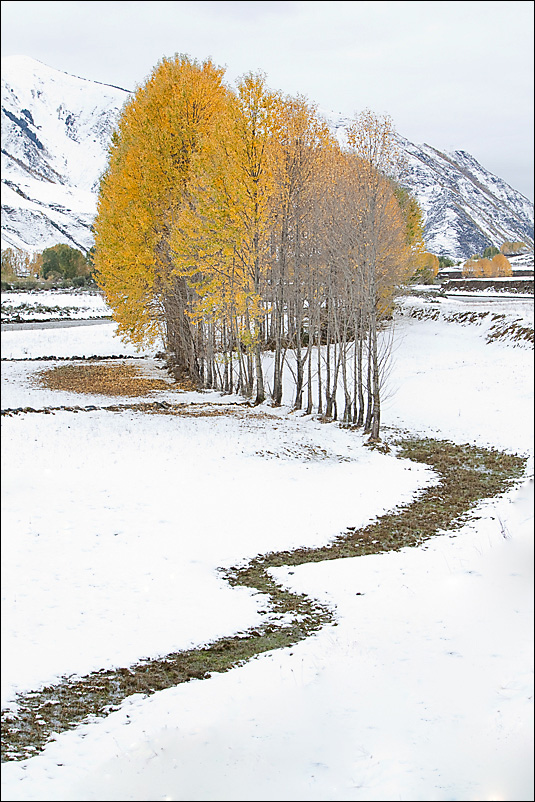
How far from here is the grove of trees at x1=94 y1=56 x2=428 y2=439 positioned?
19453 mm

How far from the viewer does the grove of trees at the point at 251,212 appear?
19.5 meters

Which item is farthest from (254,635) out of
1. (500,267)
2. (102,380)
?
(500,267)

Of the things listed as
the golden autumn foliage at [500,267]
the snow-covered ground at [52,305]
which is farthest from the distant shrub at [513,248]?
the snow-covered ground at [52,305]

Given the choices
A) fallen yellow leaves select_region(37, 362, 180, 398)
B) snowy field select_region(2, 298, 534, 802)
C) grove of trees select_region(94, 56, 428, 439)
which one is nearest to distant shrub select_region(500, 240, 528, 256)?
fallen yellow leaves select_region(37, 362, 180, 398)

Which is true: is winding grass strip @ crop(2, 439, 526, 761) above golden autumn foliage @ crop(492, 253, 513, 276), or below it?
below

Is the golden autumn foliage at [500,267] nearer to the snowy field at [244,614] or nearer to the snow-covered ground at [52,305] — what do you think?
the snow-covered ground at [52,305]

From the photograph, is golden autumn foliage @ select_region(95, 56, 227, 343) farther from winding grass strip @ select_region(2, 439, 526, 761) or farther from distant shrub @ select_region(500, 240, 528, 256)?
distant shrub @ select_region(500, 240, 528, 256)

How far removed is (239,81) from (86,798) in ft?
64.3

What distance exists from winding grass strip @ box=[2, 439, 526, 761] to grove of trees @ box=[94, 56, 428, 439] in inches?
250

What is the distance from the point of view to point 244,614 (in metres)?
8.55

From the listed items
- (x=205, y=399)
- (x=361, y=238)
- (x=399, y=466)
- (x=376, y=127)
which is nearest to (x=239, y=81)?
(x=376, y=127)

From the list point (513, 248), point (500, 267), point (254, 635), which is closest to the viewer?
point (254, 635)

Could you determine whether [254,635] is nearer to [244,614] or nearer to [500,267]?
[244,614]

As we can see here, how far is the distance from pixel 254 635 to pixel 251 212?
14.7 m
